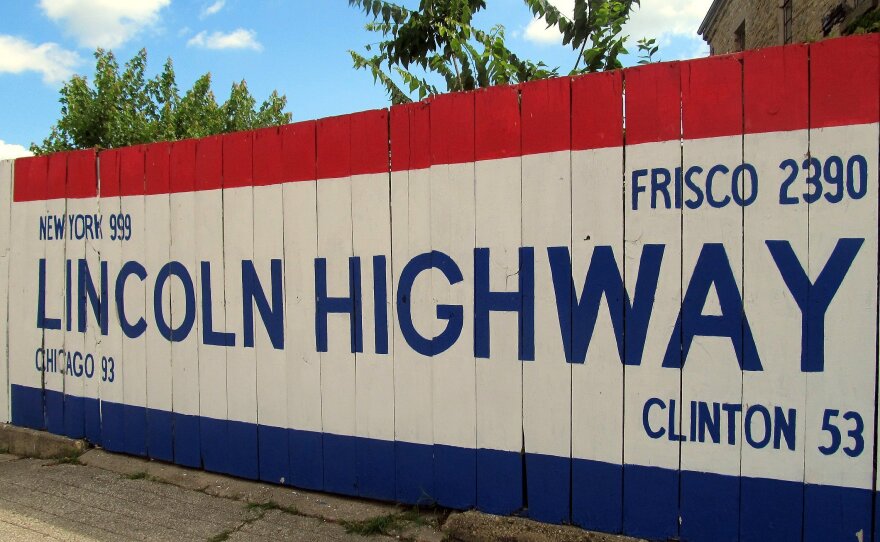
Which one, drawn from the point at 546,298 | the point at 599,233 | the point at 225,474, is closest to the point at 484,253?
the point at 546,298

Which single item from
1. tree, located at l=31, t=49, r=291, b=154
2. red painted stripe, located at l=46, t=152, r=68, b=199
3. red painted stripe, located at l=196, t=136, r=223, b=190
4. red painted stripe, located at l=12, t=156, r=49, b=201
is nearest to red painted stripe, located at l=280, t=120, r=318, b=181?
red painted stripe, located at l=196, t=136, r=223, b=190

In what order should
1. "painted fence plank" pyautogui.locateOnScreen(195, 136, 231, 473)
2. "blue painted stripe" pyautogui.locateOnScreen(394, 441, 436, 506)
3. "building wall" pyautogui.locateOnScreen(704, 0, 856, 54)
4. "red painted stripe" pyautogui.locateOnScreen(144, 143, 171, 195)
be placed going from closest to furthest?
"blue painted stripe" pyautogui.locateOnScreen(394, 441, 436, 506)
"painted fence plank" pyautogui.locateOnScreen(195, 136, 231, 473)
"red painted stripe" pyautogui.locateOnScreen(144, 143, 171, 195)
"building wall" pyautogui.locateOnScreen(704, 0, 856, 54)

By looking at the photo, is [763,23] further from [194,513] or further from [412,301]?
[194,513]

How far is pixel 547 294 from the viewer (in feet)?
9.52

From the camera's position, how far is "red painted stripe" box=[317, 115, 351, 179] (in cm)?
344

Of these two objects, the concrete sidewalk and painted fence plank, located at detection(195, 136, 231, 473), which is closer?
the concrete sidewalk

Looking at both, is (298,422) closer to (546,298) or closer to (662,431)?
(546,298)

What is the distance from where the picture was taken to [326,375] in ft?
11.6

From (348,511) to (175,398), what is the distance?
151 cm

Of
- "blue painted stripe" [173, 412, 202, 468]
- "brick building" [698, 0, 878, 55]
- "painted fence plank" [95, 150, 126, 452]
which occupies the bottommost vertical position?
"blue painted stripe" [173, 412, 202, 468]

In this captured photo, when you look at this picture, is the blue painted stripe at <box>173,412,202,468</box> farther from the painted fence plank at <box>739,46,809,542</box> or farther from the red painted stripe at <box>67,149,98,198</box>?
the painted fence plank at <box>739,46,809,542</box>

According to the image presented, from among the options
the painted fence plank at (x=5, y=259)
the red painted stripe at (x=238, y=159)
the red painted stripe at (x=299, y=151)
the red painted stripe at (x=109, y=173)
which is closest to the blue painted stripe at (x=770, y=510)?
the red painted stripe at (x=299, y=151)

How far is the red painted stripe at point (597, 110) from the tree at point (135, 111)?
10.6 m

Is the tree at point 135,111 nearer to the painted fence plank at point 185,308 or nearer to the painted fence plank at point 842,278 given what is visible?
the painted fence plank at point 185,308
